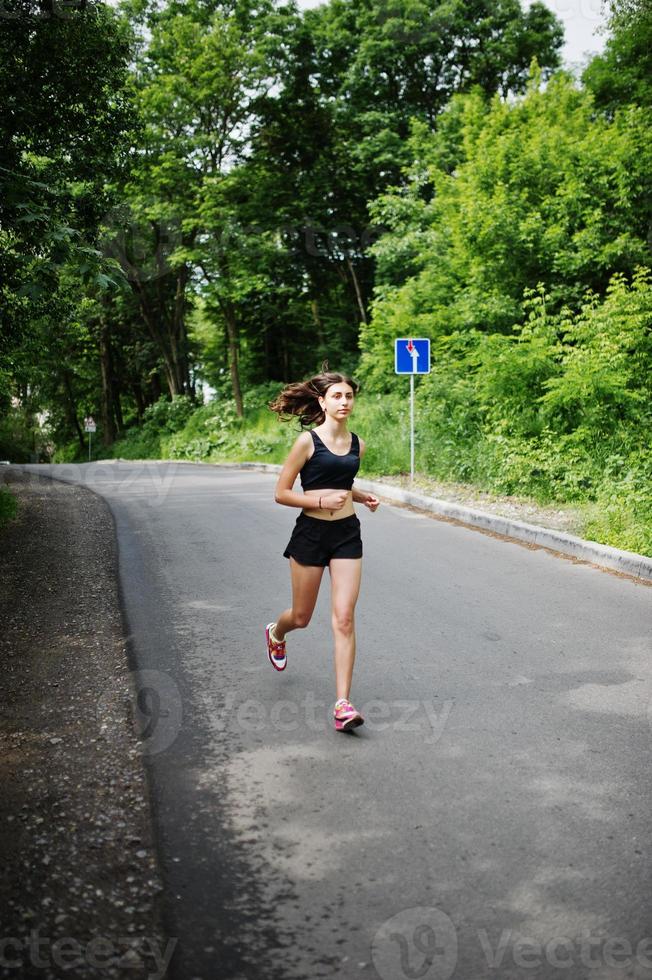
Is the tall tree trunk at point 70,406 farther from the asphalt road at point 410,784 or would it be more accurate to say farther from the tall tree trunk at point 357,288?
the asphalt road at point 410,784

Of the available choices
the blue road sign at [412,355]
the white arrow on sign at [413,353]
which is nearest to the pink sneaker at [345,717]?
the blue road sign at [412,355]

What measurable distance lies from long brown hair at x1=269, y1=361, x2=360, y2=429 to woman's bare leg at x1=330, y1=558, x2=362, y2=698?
0.99 meters

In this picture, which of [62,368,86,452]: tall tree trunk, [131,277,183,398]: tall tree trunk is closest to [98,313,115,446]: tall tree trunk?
[62,368,86,452]: tall tree trunk

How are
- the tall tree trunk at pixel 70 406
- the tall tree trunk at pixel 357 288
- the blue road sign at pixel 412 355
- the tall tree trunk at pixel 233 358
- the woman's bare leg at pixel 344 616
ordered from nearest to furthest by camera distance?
1. the woman's bare leg at pixel 344 616
2. the blue road sign at pixel 412 355
3. the tall tree trunk at pixel 357 288
4. the tall tree trunk at pixel 233 358
5. the tall tree trunk at pixel 70 406

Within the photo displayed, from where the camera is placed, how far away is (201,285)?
35156 millimetres

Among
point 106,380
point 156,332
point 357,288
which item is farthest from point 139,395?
point 357,288

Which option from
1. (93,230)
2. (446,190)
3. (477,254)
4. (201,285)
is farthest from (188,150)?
(93,230)

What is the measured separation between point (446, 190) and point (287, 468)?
68.0 feet

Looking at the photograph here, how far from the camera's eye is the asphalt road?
8.70 ft

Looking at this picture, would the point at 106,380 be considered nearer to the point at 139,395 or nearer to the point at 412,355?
the point at 139,395

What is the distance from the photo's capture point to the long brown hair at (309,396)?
4715 millimetres

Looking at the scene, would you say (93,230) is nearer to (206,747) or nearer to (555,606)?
(555,606)

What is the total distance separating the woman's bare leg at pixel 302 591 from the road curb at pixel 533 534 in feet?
14.8

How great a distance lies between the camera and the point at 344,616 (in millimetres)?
4449
